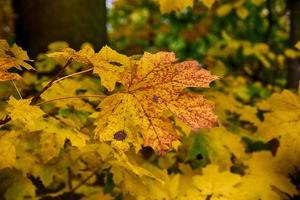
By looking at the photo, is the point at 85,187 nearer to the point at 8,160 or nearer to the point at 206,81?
the point at 8,160

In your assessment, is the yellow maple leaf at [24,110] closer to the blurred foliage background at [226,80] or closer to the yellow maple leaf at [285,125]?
the blurred foliage background at [226,80]

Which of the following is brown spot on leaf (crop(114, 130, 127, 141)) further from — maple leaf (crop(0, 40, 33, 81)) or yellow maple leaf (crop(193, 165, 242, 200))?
yellow maple leaf (crop(193, 165, 242, 200))

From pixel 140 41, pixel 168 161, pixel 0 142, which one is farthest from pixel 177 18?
pixel 0 142

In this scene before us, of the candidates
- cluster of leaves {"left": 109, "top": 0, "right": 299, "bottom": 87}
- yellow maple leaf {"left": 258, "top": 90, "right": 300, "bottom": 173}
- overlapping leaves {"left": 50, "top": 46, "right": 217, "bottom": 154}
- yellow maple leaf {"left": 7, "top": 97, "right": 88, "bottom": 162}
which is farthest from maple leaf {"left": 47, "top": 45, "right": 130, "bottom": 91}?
cluster of leaves {"left": 109, "top": 0, "right": 299, "bottom": 87}

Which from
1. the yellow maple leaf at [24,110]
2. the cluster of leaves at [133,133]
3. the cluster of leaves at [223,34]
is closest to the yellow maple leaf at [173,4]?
the cluster of leaves at [133,133]

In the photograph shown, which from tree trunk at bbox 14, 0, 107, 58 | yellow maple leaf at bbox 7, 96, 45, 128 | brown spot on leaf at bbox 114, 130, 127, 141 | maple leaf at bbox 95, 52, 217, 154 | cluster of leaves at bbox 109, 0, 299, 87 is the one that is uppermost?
maple leaf at bbox 95, 52, 217, 154
